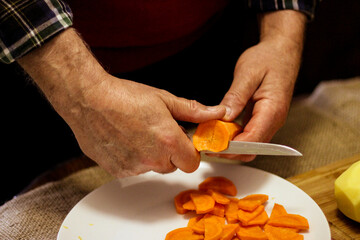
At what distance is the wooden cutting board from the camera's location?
968mm

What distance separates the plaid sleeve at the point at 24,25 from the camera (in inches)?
34.9

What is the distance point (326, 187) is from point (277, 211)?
214 mm

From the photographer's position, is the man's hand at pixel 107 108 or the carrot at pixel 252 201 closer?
the man's hand at pixel 107 108

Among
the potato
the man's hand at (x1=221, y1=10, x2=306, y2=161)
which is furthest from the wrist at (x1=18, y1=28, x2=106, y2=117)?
the potato

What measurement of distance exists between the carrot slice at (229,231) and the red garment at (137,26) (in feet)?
2.37

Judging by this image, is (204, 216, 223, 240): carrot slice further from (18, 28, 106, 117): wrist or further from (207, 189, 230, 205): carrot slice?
(18, 28, 106, 117): wrist

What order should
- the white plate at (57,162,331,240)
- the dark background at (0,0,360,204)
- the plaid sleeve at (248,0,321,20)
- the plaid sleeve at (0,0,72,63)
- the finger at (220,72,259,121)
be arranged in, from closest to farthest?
1. the plaid sleeve at (0,0,72,63)
2. the white plate at (57,162,331,240)
3. the finger at (220,72,259,121)
4. the plaid sleeve at (248,0,321,20)
5. the dark background at (0,0,360,204)

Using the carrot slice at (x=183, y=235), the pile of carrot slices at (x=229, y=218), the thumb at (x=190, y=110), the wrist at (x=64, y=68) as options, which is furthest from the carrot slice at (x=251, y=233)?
the wrist at (x=64, y=68)

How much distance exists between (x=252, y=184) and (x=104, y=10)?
739mm

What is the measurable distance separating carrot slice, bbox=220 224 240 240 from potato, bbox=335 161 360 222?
286mm

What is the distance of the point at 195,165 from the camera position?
3.43 ft

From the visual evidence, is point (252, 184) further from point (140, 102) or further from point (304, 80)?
point (304, 80)

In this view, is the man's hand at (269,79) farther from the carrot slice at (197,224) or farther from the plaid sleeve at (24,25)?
the plaid sleeve at (24,25)

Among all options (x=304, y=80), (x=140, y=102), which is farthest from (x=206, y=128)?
(x=304, y=80)
